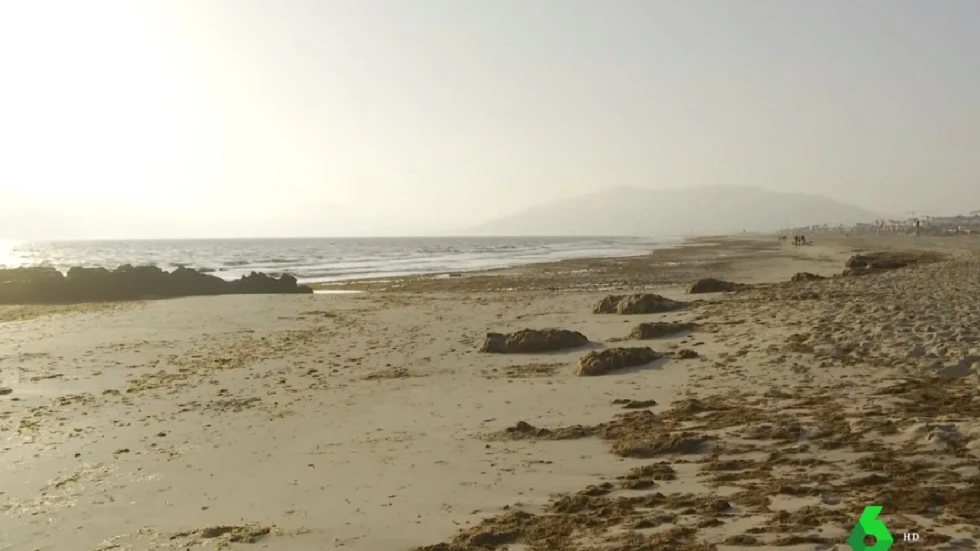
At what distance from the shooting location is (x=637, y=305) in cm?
1524

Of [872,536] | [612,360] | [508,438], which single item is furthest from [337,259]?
[872,536]

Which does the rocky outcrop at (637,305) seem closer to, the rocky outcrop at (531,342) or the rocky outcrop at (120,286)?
the rocky outcrop at (531,342)

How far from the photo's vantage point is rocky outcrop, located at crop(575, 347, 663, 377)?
9789 millimetres

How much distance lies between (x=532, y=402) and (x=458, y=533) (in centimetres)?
375

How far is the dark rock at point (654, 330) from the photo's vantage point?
39.9ft

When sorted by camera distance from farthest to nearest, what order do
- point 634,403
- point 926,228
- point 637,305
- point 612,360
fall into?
point 926,228, point 637,305, point 612,360, point 634,403

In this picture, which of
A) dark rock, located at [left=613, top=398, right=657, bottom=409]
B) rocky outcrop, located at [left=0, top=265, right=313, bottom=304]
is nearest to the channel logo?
dark rock, located at [left=613, top=398, right=657, bottom=409]

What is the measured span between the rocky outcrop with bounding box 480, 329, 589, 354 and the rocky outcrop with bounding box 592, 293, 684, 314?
11.4 ft

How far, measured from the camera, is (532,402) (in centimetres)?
844

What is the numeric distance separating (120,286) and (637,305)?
21.8 m

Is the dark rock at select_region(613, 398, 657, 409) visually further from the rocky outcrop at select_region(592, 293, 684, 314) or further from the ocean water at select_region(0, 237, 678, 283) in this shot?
the ocean water at select_region(0, 237, 678, 283)

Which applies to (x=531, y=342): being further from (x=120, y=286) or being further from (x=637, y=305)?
(x=120, y=286)

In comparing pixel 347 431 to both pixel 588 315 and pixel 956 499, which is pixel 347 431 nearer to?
pixel 956 499

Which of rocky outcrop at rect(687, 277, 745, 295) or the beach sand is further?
rocky outcrop at rect(687, 277, 745, 295)
